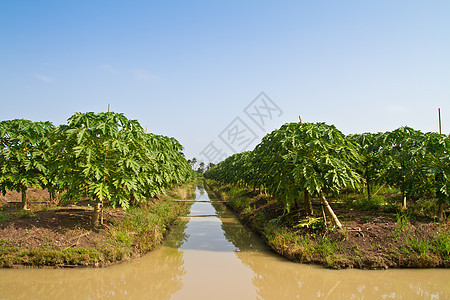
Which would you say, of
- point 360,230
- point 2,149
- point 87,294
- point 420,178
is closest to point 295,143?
point 360,230

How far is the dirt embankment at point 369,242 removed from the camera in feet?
20.9

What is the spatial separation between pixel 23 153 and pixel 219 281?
287 inches

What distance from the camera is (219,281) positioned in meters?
6.07

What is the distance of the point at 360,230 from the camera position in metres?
7.10

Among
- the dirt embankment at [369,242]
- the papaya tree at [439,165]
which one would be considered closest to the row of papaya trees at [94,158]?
the dirt embankment at [369,242]

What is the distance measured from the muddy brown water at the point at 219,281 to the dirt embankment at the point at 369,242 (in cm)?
21

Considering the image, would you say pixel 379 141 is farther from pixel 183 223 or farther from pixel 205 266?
pixel 183 223

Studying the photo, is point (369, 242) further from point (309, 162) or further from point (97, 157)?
point (97, 157)

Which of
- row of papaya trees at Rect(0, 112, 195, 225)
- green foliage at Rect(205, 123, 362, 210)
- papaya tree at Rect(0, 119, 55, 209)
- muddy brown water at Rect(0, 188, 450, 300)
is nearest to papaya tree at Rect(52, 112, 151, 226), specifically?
row of papaya trees at Rect(0, 112, 195, 225)

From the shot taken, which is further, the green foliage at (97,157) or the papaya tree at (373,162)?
the papaya tree at (373,162)

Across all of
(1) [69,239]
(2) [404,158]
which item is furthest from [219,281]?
(2) [404,158]

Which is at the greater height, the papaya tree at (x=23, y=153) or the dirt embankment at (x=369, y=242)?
the papaya tree at (x=23, y=153)

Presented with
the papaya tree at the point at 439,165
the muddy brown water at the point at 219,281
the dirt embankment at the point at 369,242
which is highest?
the papaya tree at the point at 439,165

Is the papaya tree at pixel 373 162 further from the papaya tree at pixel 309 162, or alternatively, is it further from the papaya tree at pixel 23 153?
the papaya tree at pixel 23 153
